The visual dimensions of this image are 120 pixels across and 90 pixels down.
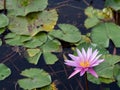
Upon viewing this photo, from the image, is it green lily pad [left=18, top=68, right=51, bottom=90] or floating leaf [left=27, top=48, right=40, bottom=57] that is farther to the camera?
floating leaf [left=27, top=48, right=40, bottom=57]

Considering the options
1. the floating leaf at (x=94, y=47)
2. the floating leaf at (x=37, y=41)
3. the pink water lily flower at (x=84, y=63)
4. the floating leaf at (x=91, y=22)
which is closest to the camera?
the pink water lily flower at (x=84, y=63)

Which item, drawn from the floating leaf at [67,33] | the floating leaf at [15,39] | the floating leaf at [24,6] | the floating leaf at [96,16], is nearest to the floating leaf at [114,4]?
the floating leaf at [96,16]

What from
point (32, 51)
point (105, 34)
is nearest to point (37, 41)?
point (32, 51)

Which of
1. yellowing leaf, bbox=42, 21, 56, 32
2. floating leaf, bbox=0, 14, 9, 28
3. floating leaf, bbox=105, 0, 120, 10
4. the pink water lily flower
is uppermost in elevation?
the pink water lily flower

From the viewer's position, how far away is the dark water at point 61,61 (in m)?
1.60

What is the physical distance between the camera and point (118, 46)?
171 centimetres

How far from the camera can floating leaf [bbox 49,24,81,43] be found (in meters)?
1.76

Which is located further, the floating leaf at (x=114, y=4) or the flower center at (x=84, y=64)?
the floating leaf at (x=114, y=4)

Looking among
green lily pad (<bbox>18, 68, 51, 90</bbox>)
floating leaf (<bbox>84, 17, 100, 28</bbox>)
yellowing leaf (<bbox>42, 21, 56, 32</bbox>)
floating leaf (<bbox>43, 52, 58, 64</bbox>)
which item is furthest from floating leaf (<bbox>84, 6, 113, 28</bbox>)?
green lily pad (<bbox>18, 68, 51, 90</bbox>)

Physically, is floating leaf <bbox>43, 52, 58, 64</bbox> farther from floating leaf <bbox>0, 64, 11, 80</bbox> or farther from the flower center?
the flower center

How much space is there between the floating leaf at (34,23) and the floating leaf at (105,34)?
257mm

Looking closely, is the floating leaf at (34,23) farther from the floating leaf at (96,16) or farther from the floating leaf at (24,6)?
the floating leaf at (96,16)

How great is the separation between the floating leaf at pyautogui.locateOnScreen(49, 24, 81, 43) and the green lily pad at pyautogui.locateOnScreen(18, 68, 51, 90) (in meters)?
0.26

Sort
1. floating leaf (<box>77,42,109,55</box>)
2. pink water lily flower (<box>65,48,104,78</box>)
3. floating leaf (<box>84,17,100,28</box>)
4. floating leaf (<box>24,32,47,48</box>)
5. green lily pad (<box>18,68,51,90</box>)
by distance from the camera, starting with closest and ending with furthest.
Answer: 1. pink water lily flower (<box>65,48,104,78</box>)
2. green lily pad (<box>18,68,51,90</box>)
3. floating leaf (<box>77,42,109,55</box>)
4. floating leaf (<box>24,32,47,48</box>)
5. floating leaf (<box>84,17,100,28</box>)
